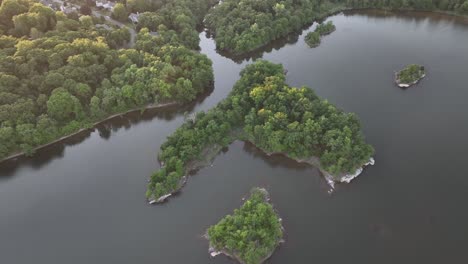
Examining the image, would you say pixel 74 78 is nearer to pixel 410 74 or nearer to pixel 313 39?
pixel 313 39

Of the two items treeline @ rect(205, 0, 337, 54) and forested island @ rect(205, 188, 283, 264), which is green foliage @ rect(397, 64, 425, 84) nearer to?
treeline @ rect(205, 0, 337, 54)

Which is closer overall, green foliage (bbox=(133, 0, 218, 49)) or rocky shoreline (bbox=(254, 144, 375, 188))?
rocky shoreline (bbox=(254, 144, 375, 188))

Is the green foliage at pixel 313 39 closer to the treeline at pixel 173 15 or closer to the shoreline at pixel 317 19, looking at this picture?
the shoreline at pixel 317 19

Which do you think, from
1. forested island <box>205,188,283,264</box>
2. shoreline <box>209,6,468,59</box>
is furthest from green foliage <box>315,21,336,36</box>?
forested island <box>205,188,283,264</box>

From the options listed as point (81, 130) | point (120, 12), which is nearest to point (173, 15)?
point (120, 12)

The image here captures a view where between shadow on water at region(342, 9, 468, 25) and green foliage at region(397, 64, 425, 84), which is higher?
shadow on water at region(342, 9, 468, 25)

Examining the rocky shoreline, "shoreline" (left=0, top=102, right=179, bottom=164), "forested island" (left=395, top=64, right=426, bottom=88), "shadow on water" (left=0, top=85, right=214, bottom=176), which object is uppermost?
"shoreline" (left=0, top=102, right=179, bottom=164)

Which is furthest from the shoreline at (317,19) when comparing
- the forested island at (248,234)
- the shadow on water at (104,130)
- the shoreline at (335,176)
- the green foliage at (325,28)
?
the forested island at (248,234)

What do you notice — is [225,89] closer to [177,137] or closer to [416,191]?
[177,137]
